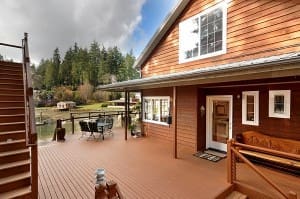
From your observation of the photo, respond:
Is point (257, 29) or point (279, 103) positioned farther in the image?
point (257, 29)

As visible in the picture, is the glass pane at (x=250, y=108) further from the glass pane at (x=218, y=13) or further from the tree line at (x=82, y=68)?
the tree line at (x=82, y=68)

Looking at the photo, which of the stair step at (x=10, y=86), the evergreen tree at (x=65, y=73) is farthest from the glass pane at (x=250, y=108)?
the evergreen tree at (x=65, y=73)

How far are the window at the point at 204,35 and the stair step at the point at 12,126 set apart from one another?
5719mm

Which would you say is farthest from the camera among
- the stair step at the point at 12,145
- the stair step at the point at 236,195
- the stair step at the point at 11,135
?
the stair step at the point at 236,195

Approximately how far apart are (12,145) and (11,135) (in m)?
0.27

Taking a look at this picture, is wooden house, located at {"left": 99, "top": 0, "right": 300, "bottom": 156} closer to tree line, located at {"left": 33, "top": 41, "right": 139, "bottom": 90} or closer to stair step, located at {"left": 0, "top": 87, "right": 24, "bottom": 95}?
stair step, located at {"left": 0, "top": 87, "right": 24, "bottom": 95}

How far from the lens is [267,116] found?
17.1 feet

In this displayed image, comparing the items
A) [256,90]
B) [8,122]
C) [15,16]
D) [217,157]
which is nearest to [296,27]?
[256,90]

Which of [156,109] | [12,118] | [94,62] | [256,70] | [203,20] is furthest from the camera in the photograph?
[94,62]

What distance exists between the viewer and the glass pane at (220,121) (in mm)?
6410

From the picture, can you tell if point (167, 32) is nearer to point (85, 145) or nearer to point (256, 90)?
point (256, 90)

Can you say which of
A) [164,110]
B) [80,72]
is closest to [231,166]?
[164,110]

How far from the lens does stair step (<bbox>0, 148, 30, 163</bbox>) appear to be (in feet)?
11.5

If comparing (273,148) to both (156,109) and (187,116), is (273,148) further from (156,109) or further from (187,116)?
(156,109)
